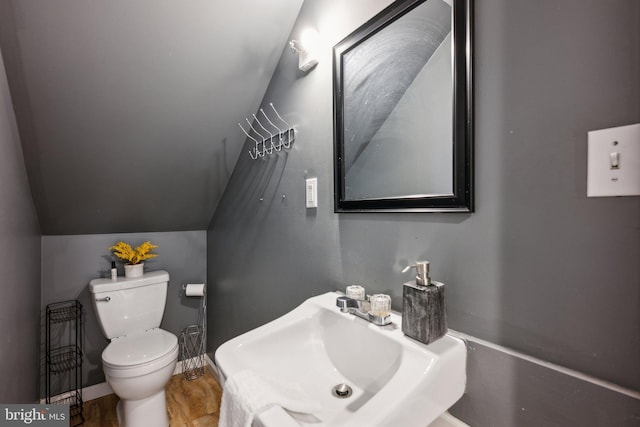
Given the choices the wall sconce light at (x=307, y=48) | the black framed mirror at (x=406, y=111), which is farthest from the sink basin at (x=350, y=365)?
the wall sconce light at (x=307, y=48)

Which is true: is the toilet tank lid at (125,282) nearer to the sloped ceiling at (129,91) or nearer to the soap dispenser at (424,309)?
the sloped ceiling at (129,91)

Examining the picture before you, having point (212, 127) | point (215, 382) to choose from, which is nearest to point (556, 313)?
point (212, 127)

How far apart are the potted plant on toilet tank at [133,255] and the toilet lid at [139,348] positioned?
0.41 m

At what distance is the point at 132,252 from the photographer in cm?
205

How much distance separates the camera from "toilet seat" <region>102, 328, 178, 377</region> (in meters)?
1.55

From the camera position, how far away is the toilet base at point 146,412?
1636mm

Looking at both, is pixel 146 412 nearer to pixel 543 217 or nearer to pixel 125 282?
pixel 125 282

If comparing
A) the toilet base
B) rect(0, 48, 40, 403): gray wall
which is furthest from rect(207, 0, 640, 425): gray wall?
the toilet base

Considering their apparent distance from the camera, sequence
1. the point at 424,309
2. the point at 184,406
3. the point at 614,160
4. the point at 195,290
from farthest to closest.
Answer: the point at 195,290 → the point at 184,406 → the point at 424,309 → the point at 614,160

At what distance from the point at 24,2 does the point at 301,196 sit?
120cm

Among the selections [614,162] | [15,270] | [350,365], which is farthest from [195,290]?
[614,162]

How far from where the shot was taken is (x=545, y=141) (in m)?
0.60

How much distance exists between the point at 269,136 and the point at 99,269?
1.60 m

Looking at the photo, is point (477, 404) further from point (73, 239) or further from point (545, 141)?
point (73, 239)
